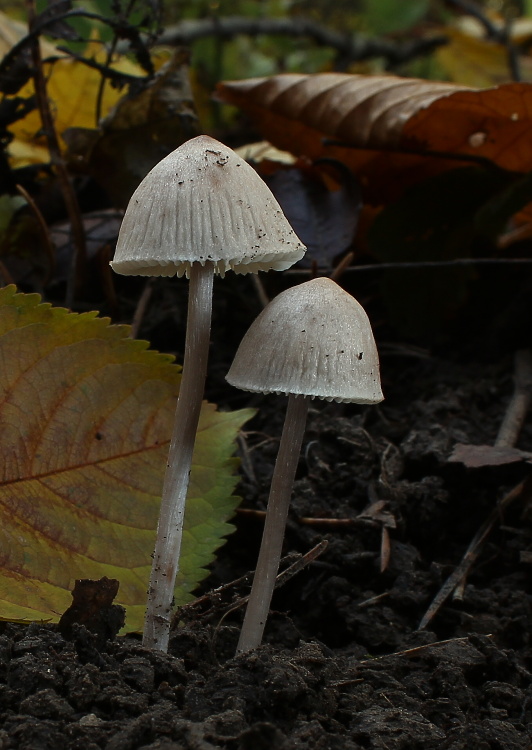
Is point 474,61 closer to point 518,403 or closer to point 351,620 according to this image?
point 518,403

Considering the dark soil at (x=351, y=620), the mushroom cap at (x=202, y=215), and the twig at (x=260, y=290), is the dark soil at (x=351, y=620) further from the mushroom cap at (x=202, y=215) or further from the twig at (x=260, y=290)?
the mushroom cap at (x=202, y=215)

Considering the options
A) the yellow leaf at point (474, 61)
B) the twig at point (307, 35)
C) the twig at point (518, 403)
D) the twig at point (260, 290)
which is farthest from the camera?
the yellow leaf at point (474, 61)

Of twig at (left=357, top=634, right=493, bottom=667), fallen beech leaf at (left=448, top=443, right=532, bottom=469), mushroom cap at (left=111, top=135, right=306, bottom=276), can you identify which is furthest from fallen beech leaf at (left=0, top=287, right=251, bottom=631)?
fallen beech leaf at (left=448, top=443, right=532, bottom=469)

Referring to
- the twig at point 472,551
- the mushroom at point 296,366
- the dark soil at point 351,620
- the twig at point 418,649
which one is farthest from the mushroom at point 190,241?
the twig at point 472,551

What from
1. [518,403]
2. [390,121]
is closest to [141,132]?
[390,121]

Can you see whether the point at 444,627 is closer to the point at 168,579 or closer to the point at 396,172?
the point at 168,579

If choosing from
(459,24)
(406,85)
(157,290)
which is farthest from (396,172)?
(459,24)
